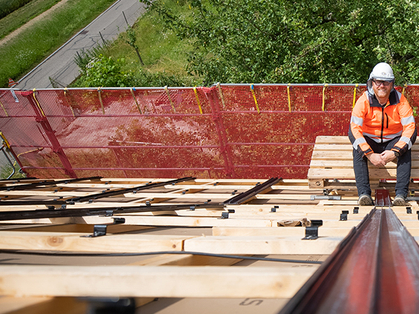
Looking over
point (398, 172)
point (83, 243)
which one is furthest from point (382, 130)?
point (83, 243)

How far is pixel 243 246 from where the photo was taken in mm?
2258

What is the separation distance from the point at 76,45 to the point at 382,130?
2591 cm

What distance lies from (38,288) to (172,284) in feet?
1.67

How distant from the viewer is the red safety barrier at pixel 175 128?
7.76m

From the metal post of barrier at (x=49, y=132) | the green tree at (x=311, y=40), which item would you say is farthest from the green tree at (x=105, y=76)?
the metal post of barrier at (x=49, y=132)

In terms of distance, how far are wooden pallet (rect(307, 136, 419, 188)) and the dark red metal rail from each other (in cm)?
391

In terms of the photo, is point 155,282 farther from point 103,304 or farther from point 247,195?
point 247,195

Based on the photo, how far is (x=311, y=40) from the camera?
9.52 meters

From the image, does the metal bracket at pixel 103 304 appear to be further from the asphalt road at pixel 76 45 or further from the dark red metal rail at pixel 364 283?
the asphalt road at pixel 76 45

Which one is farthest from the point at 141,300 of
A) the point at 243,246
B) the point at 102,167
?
the point at 102,167

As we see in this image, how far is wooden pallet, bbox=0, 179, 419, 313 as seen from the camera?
4.70 feet

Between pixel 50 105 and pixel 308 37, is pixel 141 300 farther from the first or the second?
pixel 308 37

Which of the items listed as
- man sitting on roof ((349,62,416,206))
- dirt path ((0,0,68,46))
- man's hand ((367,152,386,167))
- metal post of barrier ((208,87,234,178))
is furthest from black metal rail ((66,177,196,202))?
dirt path ((0,0,68,46))

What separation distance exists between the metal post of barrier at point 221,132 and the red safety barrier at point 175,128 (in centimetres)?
2
